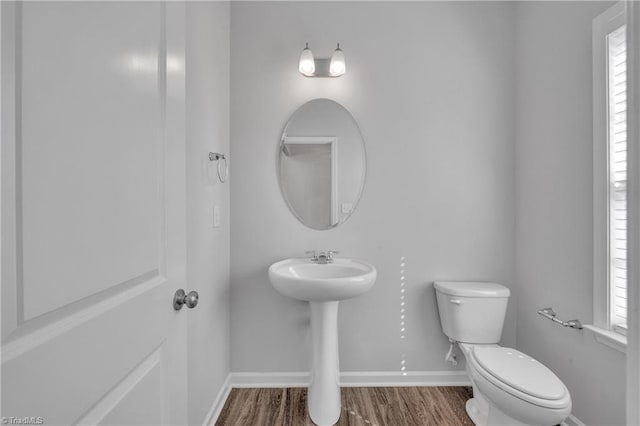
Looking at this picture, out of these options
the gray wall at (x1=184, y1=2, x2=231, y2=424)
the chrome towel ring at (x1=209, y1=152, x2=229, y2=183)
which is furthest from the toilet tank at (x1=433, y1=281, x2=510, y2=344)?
the chrome towel ring at (x1=209, y1=152, x2=229, y2=183)

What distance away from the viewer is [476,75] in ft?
6.67

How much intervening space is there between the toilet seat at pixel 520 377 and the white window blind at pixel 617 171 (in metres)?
0.41

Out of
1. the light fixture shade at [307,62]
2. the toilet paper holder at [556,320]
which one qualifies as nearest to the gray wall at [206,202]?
the light fixture shade at [307,62]

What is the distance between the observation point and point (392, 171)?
204 cm

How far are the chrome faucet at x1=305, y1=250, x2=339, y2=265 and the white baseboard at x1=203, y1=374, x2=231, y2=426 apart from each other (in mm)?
918

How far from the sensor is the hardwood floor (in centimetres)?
169

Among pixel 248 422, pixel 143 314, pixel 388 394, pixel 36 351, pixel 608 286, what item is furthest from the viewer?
pixel 388 394

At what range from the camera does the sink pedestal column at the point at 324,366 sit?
167 cm

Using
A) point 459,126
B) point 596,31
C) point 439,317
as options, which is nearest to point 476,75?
point 459,126

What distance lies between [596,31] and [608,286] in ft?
3.86

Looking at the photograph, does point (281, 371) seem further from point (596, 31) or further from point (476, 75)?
point (596, 31)

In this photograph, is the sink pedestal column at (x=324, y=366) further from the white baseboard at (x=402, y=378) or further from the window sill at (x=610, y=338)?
the window sill at (x=610, y=338)

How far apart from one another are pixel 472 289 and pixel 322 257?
0.91 m

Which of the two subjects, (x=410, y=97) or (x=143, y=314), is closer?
(x=143, y=314)
